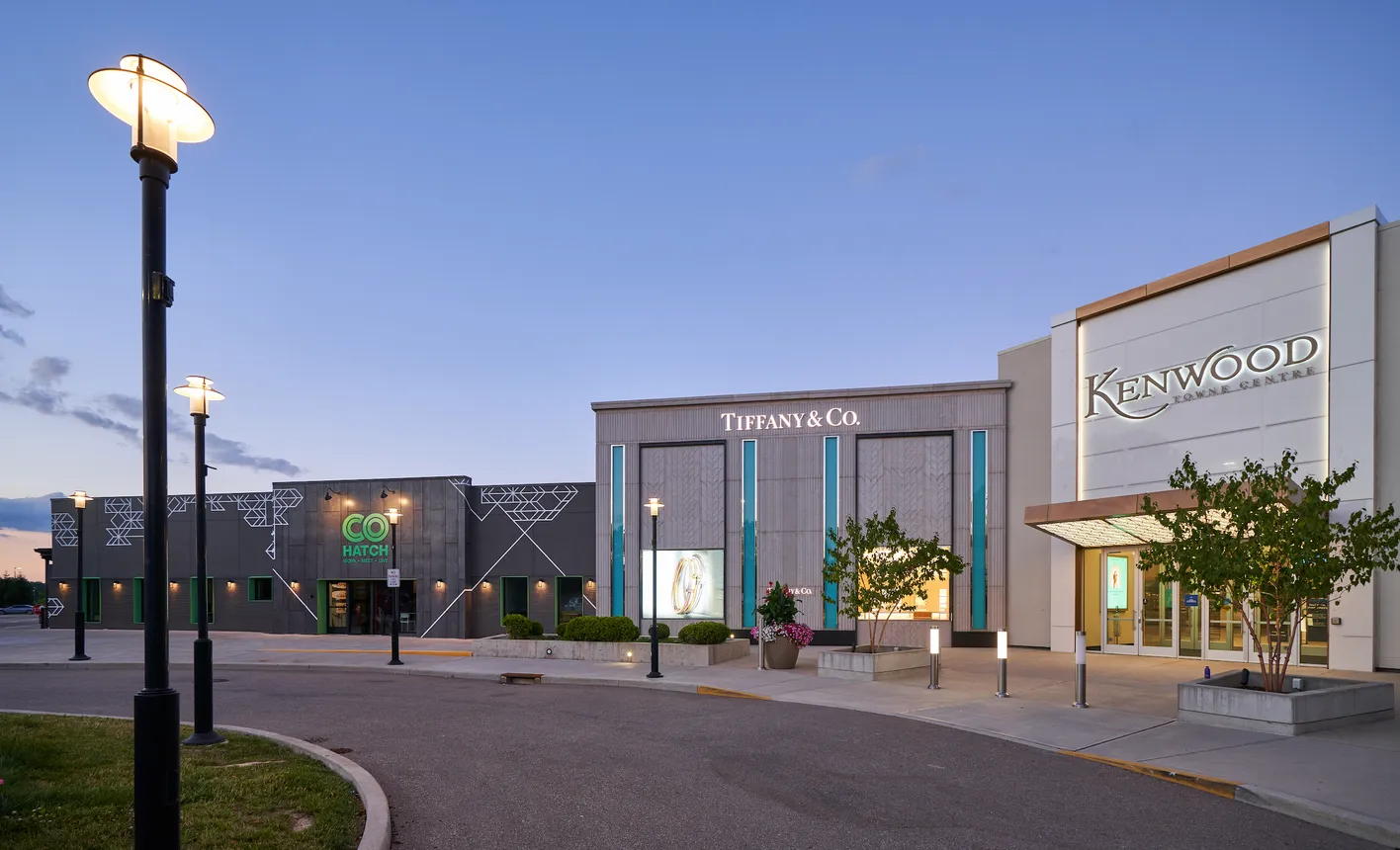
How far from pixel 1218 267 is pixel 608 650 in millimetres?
17936

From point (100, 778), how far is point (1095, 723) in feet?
41.6

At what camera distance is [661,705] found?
16047mm

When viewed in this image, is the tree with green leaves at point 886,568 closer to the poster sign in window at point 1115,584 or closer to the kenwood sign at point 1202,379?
the poster sign in window at point 1115,584

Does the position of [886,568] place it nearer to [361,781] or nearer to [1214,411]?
[1214,411]

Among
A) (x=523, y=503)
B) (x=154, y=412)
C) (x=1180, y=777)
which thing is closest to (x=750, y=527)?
(x=523, y=503)

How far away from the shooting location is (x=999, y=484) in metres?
27.0

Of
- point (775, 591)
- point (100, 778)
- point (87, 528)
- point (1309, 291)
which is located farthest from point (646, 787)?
point (87, 528)

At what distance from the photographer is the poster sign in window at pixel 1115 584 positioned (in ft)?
78.6

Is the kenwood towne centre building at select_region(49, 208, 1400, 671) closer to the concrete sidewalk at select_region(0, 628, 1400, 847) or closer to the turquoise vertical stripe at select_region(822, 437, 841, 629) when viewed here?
the turquoise vertical stripe at select_region(822, 437, 841, 629)

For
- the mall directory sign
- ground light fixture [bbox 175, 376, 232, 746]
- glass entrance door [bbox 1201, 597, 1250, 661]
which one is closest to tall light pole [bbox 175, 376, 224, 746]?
ground light fixture [bbox 175, 376, 232, 746]

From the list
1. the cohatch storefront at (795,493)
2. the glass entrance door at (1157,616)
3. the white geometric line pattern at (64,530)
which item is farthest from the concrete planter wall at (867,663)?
the white geometric line pattern at (64,530)

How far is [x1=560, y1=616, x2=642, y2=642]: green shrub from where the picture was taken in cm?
2395

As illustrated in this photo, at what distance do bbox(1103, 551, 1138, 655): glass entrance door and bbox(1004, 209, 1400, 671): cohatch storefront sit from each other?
4 centimetres

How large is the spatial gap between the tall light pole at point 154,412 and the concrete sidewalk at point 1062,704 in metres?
9.55
